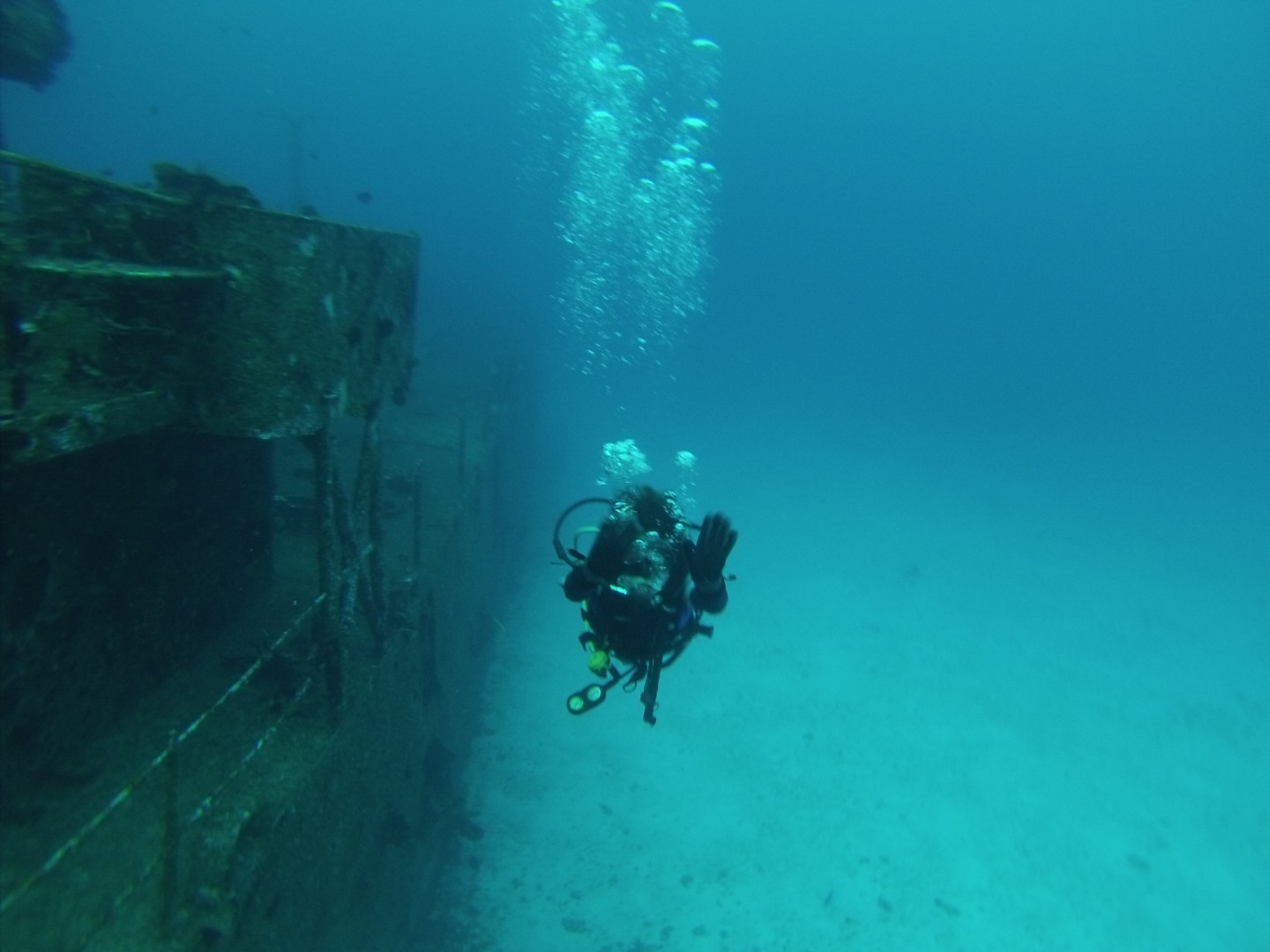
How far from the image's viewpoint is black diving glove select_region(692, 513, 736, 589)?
3979mm

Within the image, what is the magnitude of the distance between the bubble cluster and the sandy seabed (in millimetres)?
25629

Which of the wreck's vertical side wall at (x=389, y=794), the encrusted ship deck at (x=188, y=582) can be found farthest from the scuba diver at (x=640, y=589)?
the wreck's vertical side wall at (x=389, y=794)

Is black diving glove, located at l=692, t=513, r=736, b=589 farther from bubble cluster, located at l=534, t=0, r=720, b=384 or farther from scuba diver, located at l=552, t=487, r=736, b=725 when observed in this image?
bubble cluster, located at l=534, t=0, r=720, b=384

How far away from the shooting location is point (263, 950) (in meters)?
3.99

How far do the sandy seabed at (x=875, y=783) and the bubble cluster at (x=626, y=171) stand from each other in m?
25.6

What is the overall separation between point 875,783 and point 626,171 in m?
38.4

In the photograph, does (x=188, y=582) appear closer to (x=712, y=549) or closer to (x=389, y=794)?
(x=389, y=794)

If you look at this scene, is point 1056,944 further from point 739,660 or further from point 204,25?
point 204,25

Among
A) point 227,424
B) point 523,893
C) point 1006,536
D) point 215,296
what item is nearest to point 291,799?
point 227,424

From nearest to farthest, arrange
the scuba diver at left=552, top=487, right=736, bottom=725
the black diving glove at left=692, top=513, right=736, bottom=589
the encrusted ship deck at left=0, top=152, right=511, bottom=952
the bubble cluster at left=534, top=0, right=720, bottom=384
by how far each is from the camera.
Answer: the encrusted ship deck at left=0, top=152, right=511, bottom=952
the black diving glove at left=692, top=513, right=736, bottom=589
the scuba diver at left=552, top=487, right=736, bottom=725
the bubble cluster at left=534, top=0, right=720, bottom=384

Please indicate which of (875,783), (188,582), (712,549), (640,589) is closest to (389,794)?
(188,582)

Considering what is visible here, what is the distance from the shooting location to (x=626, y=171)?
42594 millimetres

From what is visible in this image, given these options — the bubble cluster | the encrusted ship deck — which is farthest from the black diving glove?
the bubble cluster

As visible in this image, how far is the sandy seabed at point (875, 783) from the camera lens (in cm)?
972
